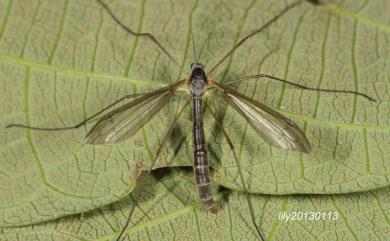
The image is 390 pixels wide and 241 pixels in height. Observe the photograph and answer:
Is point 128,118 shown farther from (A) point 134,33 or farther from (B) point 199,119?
(A) point 134,33

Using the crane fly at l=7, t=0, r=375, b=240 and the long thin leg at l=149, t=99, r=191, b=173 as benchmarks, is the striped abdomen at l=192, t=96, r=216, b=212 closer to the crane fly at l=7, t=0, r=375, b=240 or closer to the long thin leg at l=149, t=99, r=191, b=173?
the crane fly at l=7, t=0, r=375, b=240

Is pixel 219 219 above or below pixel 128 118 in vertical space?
below

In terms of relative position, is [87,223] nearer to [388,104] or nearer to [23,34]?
[23,34]

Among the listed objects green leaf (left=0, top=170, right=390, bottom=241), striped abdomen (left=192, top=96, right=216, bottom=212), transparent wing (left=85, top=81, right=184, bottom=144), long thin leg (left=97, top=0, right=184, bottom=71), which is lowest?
green leaf (left=0, top=170, right=390, bottom=241)

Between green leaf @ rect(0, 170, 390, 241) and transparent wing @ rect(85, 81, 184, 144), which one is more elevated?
transparent wing @ rect(85, 81, 184, 144)

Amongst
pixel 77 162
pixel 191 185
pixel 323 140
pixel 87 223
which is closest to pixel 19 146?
pixel 77 162

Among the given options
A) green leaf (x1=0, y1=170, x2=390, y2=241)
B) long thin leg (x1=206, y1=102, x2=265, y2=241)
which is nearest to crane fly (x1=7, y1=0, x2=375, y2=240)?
long thin leg (x1=206, y1=102, x2=265, y2=241)

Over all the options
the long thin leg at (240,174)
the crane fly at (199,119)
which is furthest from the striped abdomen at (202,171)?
the long thin leg at (240,174)

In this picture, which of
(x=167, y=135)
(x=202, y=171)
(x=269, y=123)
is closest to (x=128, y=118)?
(x=167, y=135)
